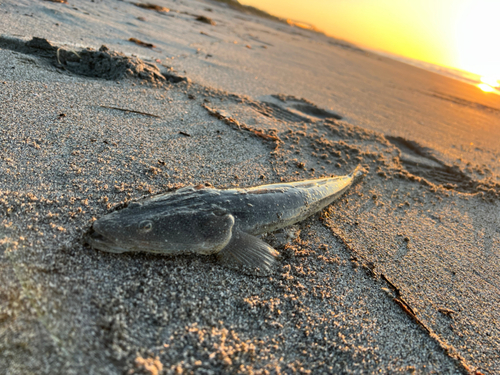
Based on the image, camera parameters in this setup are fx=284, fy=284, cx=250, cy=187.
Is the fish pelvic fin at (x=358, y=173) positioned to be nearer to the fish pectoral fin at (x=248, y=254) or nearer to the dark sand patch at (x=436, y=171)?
the dark sand patch at (x=436, y=171)

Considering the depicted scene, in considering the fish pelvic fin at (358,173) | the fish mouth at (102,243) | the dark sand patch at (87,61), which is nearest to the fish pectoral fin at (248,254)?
the fish mouth at (102,243)

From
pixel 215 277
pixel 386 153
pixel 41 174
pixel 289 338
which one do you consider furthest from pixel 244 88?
pixel 289 338

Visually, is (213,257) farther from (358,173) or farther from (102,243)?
(358,173)

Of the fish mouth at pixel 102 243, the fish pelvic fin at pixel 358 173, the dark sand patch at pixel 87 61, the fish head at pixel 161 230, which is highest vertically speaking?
the dark sand patch at pixel 87 61

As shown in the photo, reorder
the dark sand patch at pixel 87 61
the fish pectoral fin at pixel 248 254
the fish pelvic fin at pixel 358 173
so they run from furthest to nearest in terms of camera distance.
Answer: the dark sand patch at pixel 87 61 → the fish pelvic fin at pixel 358 173 → the fish pectoral fin at pixel 248 254

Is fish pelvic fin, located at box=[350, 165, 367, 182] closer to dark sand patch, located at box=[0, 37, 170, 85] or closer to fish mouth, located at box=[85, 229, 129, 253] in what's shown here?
fish mouth, located at box=[85, 229, 129, 253]

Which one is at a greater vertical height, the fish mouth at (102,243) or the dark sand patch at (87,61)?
the dark sand patch at (87,61)

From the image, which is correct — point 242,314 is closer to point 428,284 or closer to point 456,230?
point 428,284

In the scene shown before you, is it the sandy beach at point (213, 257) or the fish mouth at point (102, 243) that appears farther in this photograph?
the fish mouth at point (102, 243)
